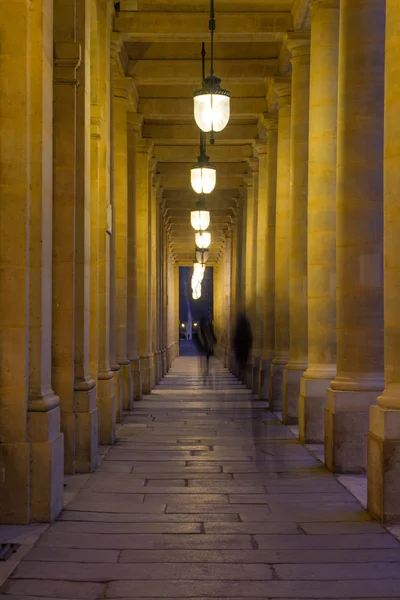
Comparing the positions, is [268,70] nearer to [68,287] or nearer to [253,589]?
[68,287]

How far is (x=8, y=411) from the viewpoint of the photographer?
8.90 meters

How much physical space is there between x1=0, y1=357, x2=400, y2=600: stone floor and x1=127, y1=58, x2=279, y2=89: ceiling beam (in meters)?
10.7

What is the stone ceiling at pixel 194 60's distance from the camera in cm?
1847

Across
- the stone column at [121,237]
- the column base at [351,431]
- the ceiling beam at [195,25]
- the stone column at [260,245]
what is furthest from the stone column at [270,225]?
the column base at [351,431]

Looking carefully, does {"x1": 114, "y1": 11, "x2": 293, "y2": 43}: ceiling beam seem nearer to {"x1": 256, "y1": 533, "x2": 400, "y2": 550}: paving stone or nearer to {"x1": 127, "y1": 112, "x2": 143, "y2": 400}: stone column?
{"x1": 127, "y1": 112, "x2": 143, "y2": 400}: stone column

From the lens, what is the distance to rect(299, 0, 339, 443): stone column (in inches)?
596

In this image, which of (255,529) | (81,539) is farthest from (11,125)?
(255,529)

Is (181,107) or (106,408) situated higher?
(181,107)

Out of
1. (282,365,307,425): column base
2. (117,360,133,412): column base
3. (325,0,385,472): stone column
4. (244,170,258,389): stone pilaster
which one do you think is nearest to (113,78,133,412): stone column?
(117,360,133,412): column base

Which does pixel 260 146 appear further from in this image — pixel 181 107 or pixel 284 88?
pixel 284 88

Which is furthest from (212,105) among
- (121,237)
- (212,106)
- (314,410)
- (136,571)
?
(136,571)

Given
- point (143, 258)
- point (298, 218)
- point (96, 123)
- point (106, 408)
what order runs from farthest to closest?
point (143, 258) → point (298, 218) → point (106, 408) → point (96, 123)

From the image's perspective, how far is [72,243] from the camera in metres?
11.5

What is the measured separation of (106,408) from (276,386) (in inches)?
294
